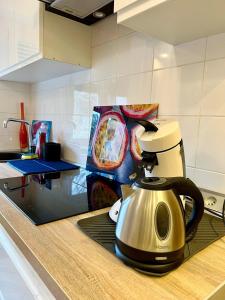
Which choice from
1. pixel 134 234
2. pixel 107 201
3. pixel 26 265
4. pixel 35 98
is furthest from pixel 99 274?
pixel 35 98

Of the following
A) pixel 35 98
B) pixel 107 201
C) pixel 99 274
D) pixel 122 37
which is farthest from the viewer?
pixel 35 98

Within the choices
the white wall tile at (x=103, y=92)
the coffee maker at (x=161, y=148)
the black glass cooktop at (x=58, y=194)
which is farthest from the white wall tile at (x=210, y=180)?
the white wall tile at (x=103, y=92)

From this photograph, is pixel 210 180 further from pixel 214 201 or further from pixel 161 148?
pixel 161 148

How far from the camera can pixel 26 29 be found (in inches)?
51.1

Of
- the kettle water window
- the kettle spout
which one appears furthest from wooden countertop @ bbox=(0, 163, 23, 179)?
the kettle water window

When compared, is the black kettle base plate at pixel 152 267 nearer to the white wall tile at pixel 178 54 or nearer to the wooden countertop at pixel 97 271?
the wooden countertop at pixel 97 271

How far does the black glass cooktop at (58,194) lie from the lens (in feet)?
2.41

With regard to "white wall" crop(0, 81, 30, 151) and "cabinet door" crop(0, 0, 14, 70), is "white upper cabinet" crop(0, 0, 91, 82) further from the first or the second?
"white wall" crop(0, 81, 30, 151)

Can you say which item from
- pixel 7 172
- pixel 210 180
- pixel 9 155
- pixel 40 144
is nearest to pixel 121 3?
Answer: pixel 210 180

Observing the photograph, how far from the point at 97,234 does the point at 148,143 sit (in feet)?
0.92

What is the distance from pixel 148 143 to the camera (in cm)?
61

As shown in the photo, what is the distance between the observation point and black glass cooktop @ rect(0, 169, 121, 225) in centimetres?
73

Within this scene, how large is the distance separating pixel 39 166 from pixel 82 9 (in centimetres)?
91

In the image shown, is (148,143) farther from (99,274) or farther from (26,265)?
(26,265)
